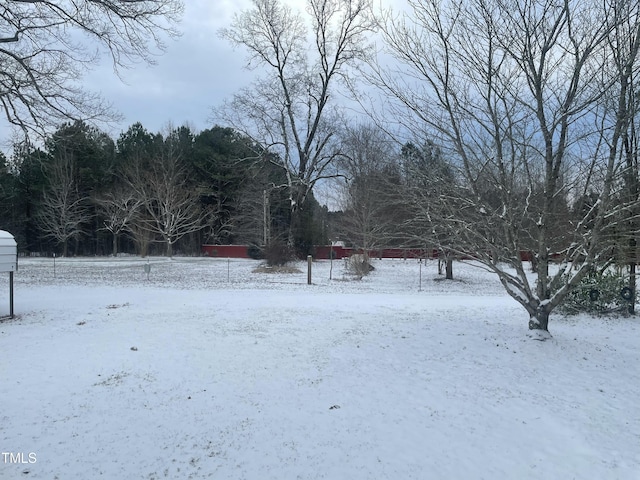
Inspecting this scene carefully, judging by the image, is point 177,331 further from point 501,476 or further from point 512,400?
point 501,476

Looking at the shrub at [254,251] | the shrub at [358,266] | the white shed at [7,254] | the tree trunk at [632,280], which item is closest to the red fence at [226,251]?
the shrub at [254,251]

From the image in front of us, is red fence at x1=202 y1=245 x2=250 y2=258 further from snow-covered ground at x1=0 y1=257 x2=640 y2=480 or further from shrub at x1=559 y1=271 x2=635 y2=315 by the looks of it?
shrub at x1=559 y1=271 x2=635 y2=315

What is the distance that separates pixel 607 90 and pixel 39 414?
772cm

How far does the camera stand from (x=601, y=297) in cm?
1007

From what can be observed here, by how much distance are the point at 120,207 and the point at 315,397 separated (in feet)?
109

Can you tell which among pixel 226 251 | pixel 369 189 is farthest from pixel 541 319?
pixel 226 251

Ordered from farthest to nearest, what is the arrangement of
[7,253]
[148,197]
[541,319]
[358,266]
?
[148,197]
[358,266]
[7,253]
[541,319]

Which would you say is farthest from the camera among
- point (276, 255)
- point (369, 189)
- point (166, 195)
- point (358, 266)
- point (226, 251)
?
point (226, 251)

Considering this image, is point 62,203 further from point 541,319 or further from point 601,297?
point 541,319

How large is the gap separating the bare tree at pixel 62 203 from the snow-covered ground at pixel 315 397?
101 feet

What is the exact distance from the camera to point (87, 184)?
39.7 meters

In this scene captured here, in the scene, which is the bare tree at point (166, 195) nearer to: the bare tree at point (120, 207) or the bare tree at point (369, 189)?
the bare tree at point (120, 207)

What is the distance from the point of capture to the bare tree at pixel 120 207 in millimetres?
34625

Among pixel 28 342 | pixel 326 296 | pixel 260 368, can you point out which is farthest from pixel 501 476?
pixel 326 296
